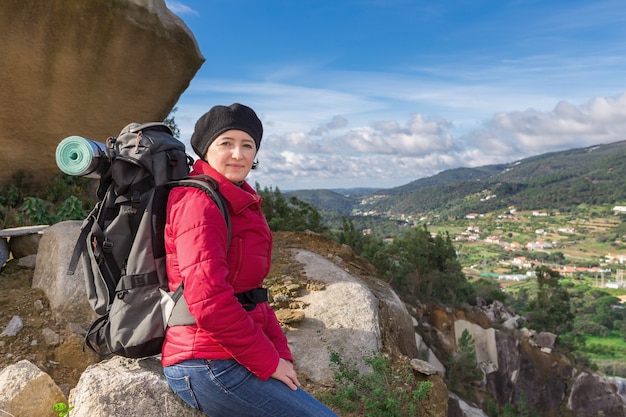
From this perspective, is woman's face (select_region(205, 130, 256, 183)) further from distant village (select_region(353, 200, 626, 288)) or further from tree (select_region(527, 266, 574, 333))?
distant village (select_region(353, 200, 626, 288))

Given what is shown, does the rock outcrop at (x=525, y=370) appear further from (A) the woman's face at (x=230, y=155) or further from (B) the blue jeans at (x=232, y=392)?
(A) the woman's face at (x=230, y=155)

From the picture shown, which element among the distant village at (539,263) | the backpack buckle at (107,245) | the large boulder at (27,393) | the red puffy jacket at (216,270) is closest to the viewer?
the red puffy jacket at (216,270)

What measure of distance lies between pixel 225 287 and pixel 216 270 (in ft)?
0.32

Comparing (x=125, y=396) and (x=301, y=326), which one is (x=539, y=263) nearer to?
(x=301, y=326)

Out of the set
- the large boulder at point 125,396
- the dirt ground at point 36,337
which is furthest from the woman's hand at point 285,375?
the dirt ground at point 36,337

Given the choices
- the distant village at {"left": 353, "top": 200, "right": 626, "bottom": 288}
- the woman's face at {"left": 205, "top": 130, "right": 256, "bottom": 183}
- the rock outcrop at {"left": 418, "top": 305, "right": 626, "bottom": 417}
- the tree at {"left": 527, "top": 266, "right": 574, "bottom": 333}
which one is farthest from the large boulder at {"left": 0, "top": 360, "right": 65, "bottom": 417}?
the distant village at {"left": 353, "top": 200, "right": 626, "bottom": 288}

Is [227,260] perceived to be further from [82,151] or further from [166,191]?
[82,151]

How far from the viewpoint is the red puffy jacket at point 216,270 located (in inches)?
95.4

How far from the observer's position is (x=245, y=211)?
2766 mm

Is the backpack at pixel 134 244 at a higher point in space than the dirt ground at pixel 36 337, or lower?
higher

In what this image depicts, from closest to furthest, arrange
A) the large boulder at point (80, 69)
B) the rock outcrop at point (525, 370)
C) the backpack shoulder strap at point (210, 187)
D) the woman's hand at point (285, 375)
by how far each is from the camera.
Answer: the backpack shoulder strap at point (210, 187), the woman's hand at point (285, 375), the large boulder at point (80, 69), the rock outcrop at point (525, 370)

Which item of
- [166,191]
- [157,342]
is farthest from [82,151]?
[157,342]

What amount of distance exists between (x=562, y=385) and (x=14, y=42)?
108ft

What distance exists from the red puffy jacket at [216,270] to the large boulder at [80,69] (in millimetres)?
8826
